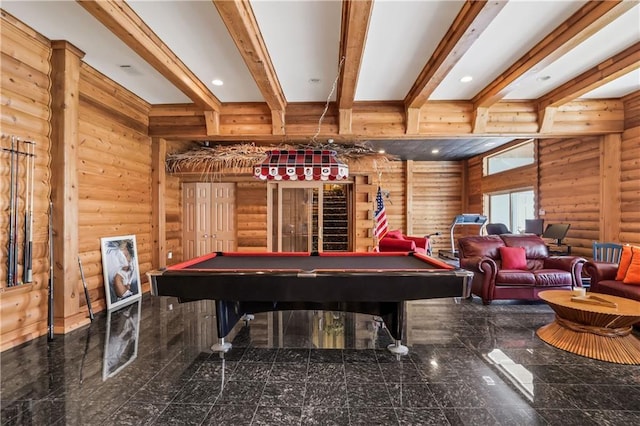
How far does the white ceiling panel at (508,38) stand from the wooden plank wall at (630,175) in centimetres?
245

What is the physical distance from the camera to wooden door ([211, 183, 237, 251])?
6730 mm

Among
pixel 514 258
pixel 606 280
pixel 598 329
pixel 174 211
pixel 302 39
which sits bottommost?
pixel 598 329

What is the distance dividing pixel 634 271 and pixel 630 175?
2113 millimetres

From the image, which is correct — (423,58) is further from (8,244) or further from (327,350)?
(8,244)

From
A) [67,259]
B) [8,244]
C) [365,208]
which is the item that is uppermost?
[365,208]

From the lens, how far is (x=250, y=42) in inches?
115

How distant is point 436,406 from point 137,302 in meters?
4.28

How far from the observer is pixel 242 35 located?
2.83 meters

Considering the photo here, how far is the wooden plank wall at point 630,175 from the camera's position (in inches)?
178

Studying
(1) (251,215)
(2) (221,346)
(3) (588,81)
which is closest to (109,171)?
(1) (251,215)

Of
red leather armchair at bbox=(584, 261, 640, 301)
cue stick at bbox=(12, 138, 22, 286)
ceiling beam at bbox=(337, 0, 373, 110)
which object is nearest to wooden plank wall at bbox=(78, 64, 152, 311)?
cue stick at bbox=(12, 138, 22, 286)

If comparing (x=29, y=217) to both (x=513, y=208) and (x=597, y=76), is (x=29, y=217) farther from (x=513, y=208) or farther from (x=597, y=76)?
(x=513, y=208)

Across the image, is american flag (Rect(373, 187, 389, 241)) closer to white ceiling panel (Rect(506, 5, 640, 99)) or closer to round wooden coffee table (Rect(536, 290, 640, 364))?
white ceiling panel (Rect(506, 5, 640, 99))

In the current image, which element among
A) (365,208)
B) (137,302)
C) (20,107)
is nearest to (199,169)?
(137,302)
